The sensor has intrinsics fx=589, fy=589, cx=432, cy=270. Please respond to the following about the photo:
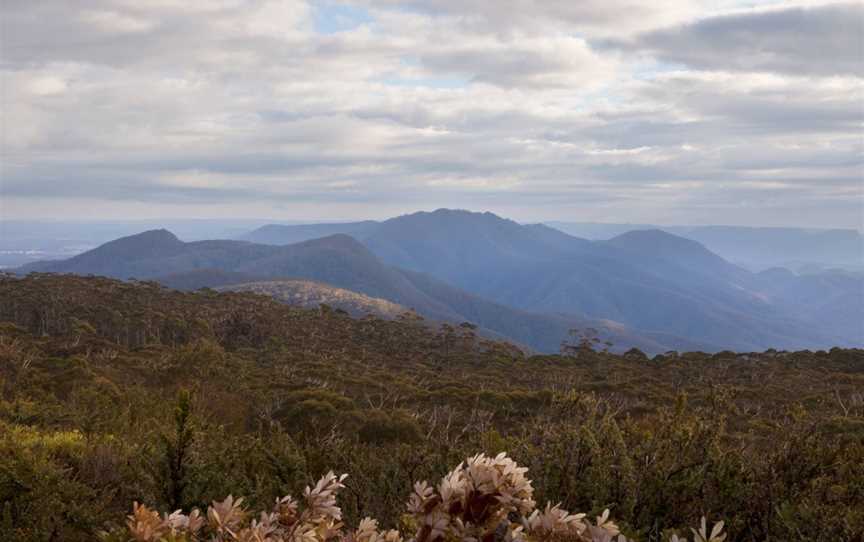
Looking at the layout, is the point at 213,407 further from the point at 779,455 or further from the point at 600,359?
the point at 600,359

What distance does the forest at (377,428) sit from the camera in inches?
233

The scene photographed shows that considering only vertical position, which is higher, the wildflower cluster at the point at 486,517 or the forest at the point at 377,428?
the wildflower cluster at the point at 486,517

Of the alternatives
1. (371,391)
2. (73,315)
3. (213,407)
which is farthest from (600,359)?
(73,315)

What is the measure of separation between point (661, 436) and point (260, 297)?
92530 mm

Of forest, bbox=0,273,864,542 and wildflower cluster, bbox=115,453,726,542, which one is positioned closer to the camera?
wildflower cluster, bbox=115,453,726,542

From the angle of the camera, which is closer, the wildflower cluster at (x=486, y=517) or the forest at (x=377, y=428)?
the wildflower cluster at (x=486, y=517)

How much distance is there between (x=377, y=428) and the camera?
24406 millimetres

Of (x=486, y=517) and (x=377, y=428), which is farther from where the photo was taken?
(x=377, y=428)

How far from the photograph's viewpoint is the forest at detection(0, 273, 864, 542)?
5930 millimetres

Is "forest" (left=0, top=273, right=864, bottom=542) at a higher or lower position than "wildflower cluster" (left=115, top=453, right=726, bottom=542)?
lower

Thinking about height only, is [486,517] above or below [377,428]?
above

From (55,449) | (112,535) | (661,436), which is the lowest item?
(55,449)

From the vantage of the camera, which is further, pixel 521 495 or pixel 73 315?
pixel 73 315

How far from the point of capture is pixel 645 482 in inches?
241
